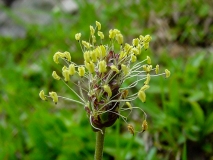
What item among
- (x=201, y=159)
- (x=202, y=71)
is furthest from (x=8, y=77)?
(x=201, y=159)

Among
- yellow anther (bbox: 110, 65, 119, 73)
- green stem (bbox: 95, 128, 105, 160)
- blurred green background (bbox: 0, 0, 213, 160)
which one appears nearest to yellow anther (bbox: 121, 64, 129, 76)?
yellow anther (bbox: 110, 65, 119, 73)

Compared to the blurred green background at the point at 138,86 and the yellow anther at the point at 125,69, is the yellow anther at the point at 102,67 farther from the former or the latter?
the blurred green background at the point at 138,86

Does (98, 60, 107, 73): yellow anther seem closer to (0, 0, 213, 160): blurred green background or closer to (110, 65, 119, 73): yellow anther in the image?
(110, 65, 119, 73): yellow anther

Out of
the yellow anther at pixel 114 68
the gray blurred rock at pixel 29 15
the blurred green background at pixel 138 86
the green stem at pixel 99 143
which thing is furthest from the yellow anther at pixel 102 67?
the gray blurred rock at pixel 29 15

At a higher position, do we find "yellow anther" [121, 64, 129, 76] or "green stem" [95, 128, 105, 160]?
"yellow anther" [121, 64, 129, 76]

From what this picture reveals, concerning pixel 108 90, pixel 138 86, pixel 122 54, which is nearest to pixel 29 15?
pixel 138 86

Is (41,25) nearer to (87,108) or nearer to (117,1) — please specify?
(117,1)

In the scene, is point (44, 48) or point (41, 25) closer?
point (44, 48)

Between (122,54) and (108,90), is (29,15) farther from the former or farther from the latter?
(108,90)
